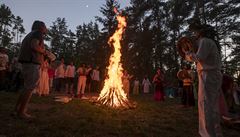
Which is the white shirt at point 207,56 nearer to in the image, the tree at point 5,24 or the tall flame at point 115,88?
the tall flame at point 115,88

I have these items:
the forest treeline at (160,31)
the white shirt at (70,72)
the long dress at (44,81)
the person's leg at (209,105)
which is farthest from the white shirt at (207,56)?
the forest treeline at (160,31)

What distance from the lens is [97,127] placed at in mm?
5398

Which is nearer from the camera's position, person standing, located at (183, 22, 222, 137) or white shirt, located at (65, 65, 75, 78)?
person standing, located at (183, 22, 222, 137)

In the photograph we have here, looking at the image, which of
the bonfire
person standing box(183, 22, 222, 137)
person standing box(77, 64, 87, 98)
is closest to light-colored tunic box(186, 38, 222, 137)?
person standing box(183, 22, 222, 137)

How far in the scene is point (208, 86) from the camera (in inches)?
174

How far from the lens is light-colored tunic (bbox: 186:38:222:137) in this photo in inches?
171

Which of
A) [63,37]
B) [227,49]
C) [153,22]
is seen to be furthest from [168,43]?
[63,37]

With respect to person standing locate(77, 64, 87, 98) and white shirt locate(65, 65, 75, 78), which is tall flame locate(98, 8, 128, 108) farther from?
white shirt locate(65, 65, 75, 78)

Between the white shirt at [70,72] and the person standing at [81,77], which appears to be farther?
the white shirt at [70,72]

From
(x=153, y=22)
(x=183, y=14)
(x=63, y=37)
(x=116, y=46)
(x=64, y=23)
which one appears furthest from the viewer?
(x=64, y=23)

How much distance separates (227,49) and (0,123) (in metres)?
31.9

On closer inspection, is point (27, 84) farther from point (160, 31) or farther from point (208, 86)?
point (160, 31)

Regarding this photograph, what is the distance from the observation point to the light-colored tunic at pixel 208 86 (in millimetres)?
4336

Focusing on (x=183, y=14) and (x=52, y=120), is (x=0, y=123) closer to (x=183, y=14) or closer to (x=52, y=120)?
(x=52, y=120)
